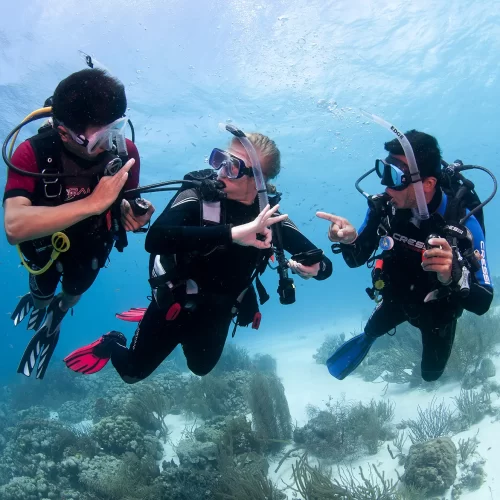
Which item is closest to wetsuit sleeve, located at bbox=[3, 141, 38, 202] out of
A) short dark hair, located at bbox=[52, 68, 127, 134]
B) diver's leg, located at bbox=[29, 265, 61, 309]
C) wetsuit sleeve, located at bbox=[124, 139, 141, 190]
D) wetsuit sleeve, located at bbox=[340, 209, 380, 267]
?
short dark hair, located at bbox=[52, 68, 127, 134]

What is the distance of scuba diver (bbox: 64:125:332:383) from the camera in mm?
3672

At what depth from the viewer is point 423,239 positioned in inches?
179

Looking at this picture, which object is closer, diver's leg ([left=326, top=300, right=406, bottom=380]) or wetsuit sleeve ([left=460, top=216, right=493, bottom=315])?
wetsuit sleeve ([left=460, top=216, right=493, bottom=315])

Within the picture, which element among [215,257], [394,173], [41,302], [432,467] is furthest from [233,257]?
[432,467]

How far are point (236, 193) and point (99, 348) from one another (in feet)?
9.87

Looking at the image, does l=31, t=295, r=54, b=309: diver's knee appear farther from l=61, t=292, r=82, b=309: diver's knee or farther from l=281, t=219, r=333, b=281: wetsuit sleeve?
l=281, t=219, r=333, b=281: wetsuit sleeve

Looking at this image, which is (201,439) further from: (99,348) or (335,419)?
(99,348)

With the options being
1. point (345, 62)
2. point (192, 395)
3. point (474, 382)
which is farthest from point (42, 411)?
point (345, 62)

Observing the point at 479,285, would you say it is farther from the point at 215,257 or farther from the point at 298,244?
the point at 215,257

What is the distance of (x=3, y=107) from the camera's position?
17.9 metres

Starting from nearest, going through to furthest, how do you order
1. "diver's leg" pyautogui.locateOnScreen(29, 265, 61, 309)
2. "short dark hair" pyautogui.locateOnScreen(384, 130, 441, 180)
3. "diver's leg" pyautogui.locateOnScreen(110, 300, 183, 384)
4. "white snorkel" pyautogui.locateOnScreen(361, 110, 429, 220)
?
"white snorkel" pyautogui.locateOnScreen(361, 110, 429, 220), "short dark hair" pyautogui.locateOnScreen(384, 130, 441, 180), "diver's leg" pyautogui.locateOnScreen(110, 300, 183, 384), "diver's leg" pyautogui.locateOnScreen(29, 265, 61, 309)

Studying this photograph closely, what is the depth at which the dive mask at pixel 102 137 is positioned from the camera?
3410 mm

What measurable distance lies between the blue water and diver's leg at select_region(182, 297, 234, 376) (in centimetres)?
1433

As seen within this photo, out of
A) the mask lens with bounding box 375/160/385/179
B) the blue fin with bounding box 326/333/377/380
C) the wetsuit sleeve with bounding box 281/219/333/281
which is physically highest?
the mask lens with bounding box 375/160/385/179
